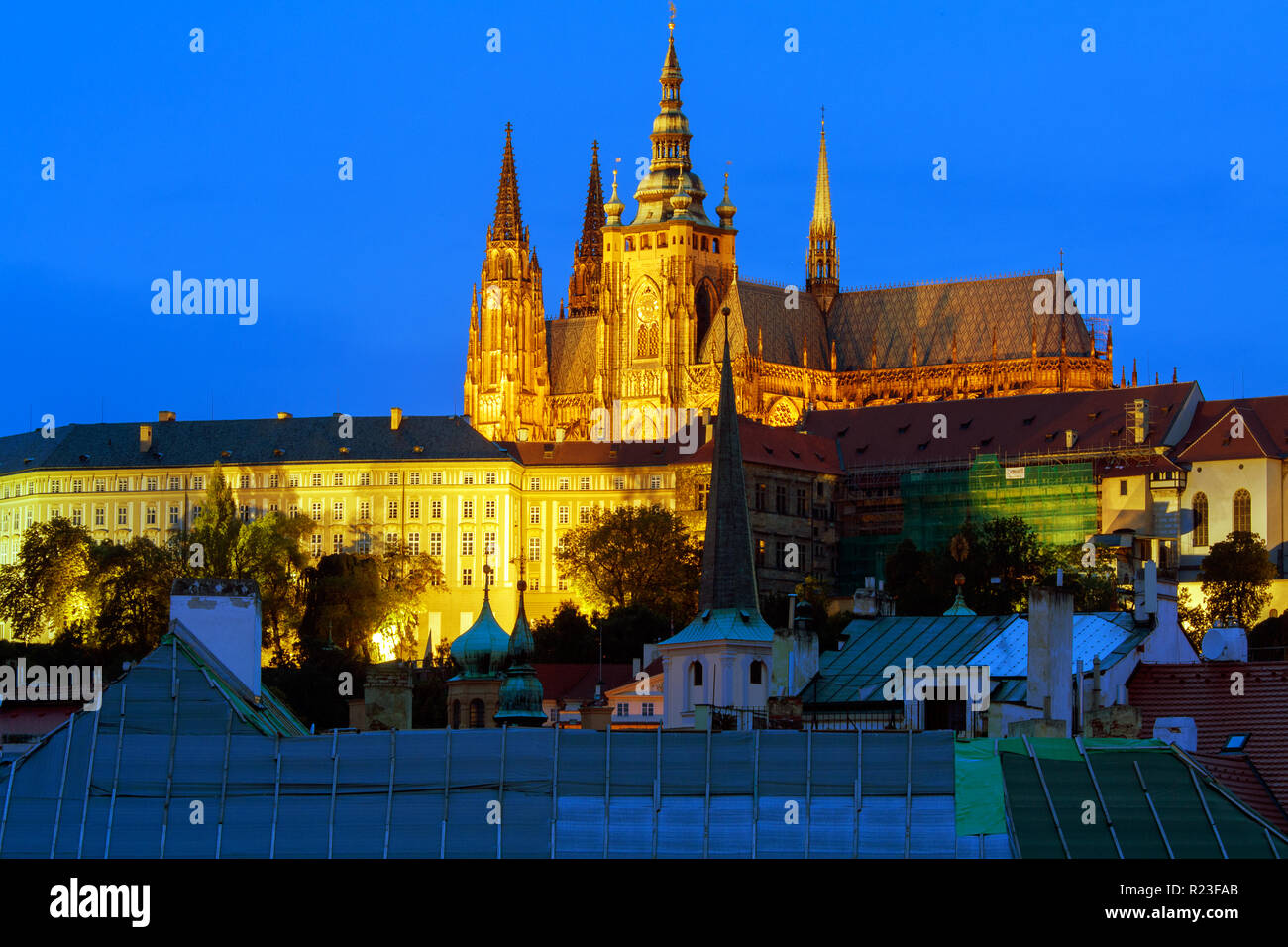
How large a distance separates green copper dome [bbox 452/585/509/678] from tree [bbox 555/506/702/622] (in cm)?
6685

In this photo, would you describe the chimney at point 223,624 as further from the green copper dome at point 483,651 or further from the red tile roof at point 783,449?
the red tile roof at point 783,449

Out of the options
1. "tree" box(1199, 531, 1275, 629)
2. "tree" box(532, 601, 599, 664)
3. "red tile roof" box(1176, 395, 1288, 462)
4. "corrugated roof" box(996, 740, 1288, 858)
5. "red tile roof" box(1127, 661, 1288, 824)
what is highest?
Answer: "red tile roof" box(1176, 395, 1288, 462)

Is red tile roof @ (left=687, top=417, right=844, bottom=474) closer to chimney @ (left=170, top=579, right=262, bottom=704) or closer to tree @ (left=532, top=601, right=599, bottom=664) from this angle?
tree @ (left=532, top=601, right=599, bottom=664)

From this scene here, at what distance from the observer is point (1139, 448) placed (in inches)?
6511

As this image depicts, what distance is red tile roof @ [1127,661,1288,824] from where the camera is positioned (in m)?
62.2

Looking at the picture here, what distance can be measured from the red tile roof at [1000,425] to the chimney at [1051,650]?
110 meters

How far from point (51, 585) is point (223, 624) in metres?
124

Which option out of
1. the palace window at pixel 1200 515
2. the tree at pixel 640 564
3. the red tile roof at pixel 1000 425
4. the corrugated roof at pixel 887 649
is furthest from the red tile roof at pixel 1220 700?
the red tile roof at pixel 1000 425

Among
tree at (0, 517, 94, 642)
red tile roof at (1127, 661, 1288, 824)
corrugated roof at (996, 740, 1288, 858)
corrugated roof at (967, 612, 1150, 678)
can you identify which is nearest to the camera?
corrugated roof at (996, 740, 1288, 858)

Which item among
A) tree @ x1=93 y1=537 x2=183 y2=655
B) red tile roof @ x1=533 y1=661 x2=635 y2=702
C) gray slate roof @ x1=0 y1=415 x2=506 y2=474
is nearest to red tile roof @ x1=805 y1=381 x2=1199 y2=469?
gray slate roof @ x1=0 y1=415 x2=506 y2=474

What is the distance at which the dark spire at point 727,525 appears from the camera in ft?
286
